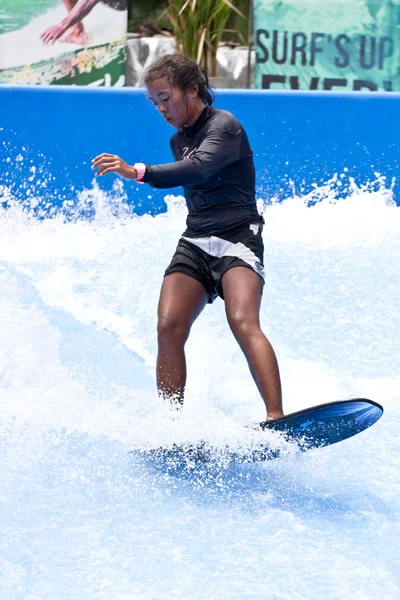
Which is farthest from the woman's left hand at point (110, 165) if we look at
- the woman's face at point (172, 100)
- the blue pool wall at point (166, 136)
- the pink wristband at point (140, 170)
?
the blue pool wall at point (166, 136)

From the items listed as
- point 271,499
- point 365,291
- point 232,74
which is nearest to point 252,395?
point 271,499

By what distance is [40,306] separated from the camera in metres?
4.72

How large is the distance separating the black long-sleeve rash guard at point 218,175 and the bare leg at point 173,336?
250 millimetres

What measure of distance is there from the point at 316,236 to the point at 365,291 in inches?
33.8

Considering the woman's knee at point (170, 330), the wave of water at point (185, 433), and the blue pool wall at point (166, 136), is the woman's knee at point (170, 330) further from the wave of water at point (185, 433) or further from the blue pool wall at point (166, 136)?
the blue pool wall at point (166, 136)

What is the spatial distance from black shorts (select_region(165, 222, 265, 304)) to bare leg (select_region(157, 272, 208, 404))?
8 cm

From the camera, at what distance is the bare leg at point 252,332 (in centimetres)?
296

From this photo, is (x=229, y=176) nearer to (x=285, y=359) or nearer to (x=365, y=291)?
(x=285, y=359)

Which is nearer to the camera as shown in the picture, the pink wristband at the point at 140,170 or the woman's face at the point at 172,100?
the pink wristband at the point at 140,170

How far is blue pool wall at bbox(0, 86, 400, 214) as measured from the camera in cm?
609

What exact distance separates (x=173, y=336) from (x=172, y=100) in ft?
2.70

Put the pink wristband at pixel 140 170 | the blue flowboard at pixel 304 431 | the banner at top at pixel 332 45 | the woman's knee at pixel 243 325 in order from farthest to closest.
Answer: the banner at top at pixel 332 45, the woman's knee at pixel 243 325, the pink wristband at pixel 140 170, the blue flowboard at pixel 304 431

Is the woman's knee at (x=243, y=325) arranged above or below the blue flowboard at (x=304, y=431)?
above

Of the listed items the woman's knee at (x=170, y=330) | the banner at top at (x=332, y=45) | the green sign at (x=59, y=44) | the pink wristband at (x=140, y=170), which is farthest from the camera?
the green sign at (x=59, y=44)
